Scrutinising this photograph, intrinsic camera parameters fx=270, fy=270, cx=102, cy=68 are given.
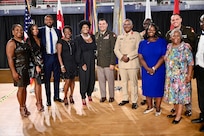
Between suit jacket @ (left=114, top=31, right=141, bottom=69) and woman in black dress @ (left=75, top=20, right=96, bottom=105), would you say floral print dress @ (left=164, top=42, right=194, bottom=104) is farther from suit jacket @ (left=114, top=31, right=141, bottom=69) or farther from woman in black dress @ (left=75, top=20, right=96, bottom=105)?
woman in black dress @ (left=75, top=20, right=96, bottom=105)

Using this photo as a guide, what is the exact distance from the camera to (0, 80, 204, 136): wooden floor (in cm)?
332

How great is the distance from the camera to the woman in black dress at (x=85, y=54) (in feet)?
14.2

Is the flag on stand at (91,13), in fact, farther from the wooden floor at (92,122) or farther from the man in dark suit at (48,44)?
the wooden floor at (92,122)

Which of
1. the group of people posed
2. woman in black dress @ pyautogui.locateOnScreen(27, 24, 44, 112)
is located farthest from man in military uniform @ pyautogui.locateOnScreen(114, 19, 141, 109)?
woman in black dress @ pyautogui.locateOnScreen(27, 24, 44, 112)

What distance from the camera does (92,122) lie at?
369cm

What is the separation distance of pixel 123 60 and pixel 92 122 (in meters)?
1.09

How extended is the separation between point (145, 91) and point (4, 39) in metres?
9.49

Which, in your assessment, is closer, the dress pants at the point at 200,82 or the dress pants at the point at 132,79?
the dress pants at the point at 200,82

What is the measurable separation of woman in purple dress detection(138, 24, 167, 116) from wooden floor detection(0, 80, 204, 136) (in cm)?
37

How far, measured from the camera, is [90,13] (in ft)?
20.1

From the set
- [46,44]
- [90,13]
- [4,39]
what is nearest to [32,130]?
[46,44]

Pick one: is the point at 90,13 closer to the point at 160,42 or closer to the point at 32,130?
the point at 160,42

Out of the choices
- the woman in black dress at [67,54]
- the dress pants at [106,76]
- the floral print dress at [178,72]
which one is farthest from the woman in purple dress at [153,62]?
the woman in black dress at [67,54]

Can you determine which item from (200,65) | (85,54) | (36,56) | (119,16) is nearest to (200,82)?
(200,65)
